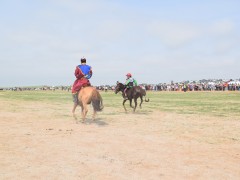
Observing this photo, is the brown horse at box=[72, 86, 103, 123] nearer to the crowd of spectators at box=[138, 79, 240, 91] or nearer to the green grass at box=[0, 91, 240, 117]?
the green grass at box=[0, 91, 240, 117]

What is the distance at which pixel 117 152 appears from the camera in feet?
25.9

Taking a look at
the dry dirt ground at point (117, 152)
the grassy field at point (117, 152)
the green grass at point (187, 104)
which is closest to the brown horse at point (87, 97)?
the grassy field at point (117, 152)

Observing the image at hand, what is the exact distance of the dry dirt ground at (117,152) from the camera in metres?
6.18

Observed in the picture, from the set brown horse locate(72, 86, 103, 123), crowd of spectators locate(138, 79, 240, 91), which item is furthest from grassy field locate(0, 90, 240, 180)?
crowd of spectators locate(138, 79, 240, 91)

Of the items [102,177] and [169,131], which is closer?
[102,177]

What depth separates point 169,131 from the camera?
1151 centimetres

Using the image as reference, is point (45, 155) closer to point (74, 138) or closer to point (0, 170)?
point (0, 170)

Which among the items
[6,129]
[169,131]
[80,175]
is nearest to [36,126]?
[6,129]

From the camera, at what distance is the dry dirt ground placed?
618 cm

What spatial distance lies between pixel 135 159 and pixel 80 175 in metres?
1.63

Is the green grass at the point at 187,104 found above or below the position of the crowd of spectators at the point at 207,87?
below

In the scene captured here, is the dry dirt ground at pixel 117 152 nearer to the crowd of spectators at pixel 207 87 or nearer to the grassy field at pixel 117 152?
the grassy field at pixel 117 152

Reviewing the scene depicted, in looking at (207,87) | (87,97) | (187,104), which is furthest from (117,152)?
(207,87)

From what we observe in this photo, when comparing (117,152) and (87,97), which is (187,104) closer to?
(87,97)
